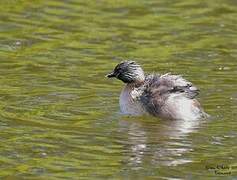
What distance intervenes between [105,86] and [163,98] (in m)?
1.72

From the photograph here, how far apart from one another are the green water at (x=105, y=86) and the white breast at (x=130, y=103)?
5.9 inches

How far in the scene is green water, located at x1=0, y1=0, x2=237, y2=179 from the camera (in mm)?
9570

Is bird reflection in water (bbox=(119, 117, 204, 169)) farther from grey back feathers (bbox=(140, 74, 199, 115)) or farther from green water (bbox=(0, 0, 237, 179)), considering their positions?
grey back feathers (bbox=(140, 74, 199, 115))

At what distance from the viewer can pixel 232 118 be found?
11.4 meters

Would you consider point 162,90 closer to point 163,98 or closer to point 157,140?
point 163,98

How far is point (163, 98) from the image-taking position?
1183 cm

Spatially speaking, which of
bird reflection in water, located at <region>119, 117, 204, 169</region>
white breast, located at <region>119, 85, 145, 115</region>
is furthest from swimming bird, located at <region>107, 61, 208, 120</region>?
bird reflection in water, located at <region>119, 117, 204, 169</region>

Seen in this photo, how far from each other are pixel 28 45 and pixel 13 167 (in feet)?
21.0

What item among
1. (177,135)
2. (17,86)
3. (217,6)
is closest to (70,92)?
(17,86)

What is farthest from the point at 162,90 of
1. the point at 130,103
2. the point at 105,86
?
the point at 105,86

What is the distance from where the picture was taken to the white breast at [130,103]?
12016 millimetres

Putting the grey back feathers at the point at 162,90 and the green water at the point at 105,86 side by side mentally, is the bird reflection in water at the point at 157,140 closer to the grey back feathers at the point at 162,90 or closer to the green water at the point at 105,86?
the green water at the point at 105,86

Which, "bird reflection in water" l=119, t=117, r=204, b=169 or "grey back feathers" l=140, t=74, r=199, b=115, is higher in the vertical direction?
"grey back feathers" l=140, t=74, r=199, b=115

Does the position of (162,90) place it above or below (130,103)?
above
